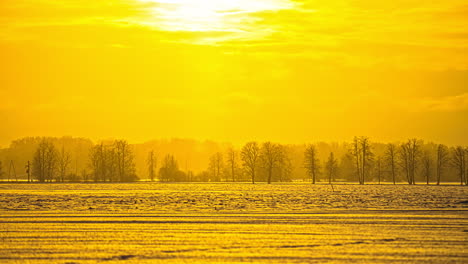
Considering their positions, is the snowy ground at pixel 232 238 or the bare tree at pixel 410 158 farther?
the bare tree at pixel 410 158

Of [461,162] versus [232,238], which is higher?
[461,162]

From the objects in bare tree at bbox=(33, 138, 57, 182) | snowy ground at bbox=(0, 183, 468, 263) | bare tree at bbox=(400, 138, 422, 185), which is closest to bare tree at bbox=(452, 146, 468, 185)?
bare tree at bbox=(400, 138, 422, 185)

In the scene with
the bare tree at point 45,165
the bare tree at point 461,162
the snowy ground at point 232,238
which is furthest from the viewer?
the bare tree at point 45,165

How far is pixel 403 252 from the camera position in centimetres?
2705

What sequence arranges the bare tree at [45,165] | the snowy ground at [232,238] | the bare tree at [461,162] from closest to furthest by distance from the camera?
1. the snowy ground at [232,238]
2. the bare tree at [461,162]
3. the bare tree at [45,165]

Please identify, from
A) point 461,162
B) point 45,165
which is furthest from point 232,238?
point 45,165

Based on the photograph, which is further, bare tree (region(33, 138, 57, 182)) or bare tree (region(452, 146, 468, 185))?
bare tree (region(33, 138, 57, 182))

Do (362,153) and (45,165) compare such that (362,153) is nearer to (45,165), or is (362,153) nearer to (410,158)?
(410,158)

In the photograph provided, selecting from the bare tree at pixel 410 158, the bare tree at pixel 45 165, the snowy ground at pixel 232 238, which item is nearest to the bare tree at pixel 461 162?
the bare tree at pixel 410 158

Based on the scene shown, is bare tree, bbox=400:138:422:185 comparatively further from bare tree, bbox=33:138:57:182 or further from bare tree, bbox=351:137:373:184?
bare tree, bbox=33:138:57:182

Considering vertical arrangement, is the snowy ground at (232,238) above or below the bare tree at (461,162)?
below

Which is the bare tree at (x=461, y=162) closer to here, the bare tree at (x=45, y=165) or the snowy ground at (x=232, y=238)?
the bare tree at (x=45, y=165)

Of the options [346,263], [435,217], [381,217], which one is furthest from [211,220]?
[346,263]

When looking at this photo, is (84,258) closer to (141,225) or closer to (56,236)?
(56,236)
